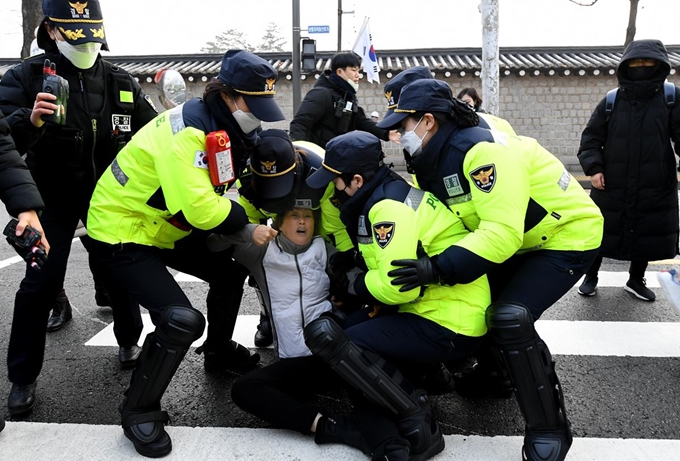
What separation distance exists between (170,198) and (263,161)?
1.69 ft

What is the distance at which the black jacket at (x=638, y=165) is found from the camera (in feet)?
13.9

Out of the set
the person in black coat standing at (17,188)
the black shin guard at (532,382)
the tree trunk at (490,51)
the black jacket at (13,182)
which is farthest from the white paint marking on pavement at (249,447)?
the tree trunk at (490,51)

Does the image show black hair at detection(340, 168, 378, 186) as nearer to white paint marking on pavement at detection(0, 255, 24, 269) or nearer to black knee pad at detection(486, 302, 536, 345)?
black knee pad at detection(486, 302, 536, 345)

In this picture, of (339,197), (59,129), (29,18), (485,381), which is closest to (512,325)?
(485,381)

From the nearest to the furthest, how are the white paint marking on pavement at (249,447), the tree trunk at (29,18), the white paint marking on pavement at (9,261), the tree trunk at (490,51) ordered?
the white paint marking on pavement at (249,447), the white paint marking on pavement at (9,261), the tree trunk at (490,51), the tree trunk at (29,18)

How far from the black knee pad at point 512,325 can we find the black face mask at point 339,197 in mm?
866

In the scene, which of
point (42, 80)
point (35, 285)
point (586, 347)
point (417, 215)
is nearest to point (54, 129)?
point (42, 80)

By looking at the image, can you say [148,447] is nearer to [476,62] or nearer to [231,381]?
[231,381]

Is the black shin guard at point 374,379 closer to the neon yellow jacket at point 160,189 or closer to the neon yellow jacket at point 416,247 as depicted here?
the neon yellow jacket at point 416,247

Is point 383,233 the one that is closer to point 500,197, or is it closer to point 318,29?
point 500,197

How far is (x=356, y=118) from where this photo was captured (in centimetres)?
505

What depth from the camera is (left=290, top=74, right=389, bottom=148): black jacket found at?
4.86m

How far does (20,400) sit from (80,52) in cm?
176

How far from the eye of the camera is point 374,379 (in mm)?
2488
